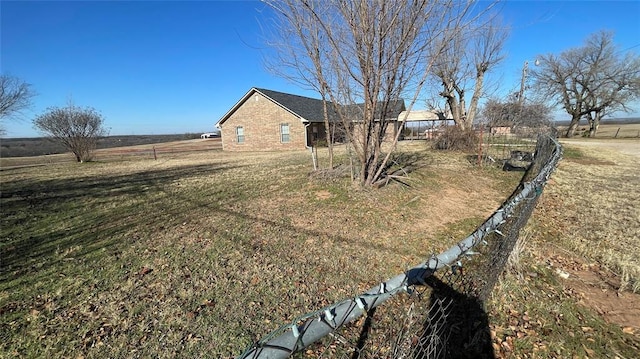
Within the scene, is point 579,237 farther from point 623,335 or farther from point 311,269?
point 311,269

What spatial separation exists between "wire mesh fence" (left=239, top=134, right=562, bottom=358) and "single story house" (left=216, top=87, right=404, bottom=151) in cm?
1981

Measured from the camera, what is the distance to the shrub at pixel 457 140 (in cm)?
1564

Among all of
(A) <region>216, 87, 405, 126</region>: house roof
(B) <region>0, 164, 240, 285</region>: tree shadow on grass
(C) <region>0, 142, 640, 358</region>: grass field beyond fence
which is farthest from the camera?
(A) <region>216, 87, 405, 126</region>: house roof

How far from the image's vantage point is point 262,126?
2344cm

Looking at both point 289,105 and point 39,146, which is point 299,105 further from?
point 39,146

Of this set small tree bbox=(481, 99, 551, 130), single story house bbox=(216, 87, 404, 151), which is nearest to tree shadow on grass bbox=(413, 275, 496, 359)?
small tree bbox=(481, 99, 551, 130)

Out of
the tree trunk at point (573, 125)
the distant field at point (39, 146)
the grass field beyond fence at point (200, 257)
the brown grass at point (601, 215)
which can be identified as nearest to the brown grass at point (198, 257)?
the grass field beyond fence at point (200, 257)

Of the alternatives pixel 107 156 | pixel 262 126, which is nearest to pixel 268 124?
pixel 262 126

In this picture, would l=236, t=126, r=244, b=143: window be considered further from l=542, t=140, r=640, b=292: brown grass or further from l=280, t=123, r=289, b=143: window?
l=542, t=140, r=640, b=292: brown grass

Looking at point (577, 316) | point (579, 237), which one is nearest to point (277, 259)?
point (577, 316)

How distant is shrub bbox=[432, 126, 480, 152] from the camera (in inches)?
616

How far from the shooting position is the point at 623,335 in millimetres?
2369

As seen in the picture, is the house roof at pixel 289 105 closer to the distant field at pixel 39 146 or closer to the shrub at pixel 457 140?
the shrub at pixel 457 140

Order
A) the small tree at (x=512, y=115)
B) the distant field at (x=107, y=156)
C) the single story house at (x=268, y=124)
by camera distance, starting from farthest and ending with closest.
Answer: the single story house at (x=268, y=124) < the distant field at (x=107, y=156) < the small tree at (x=512, y=115)
